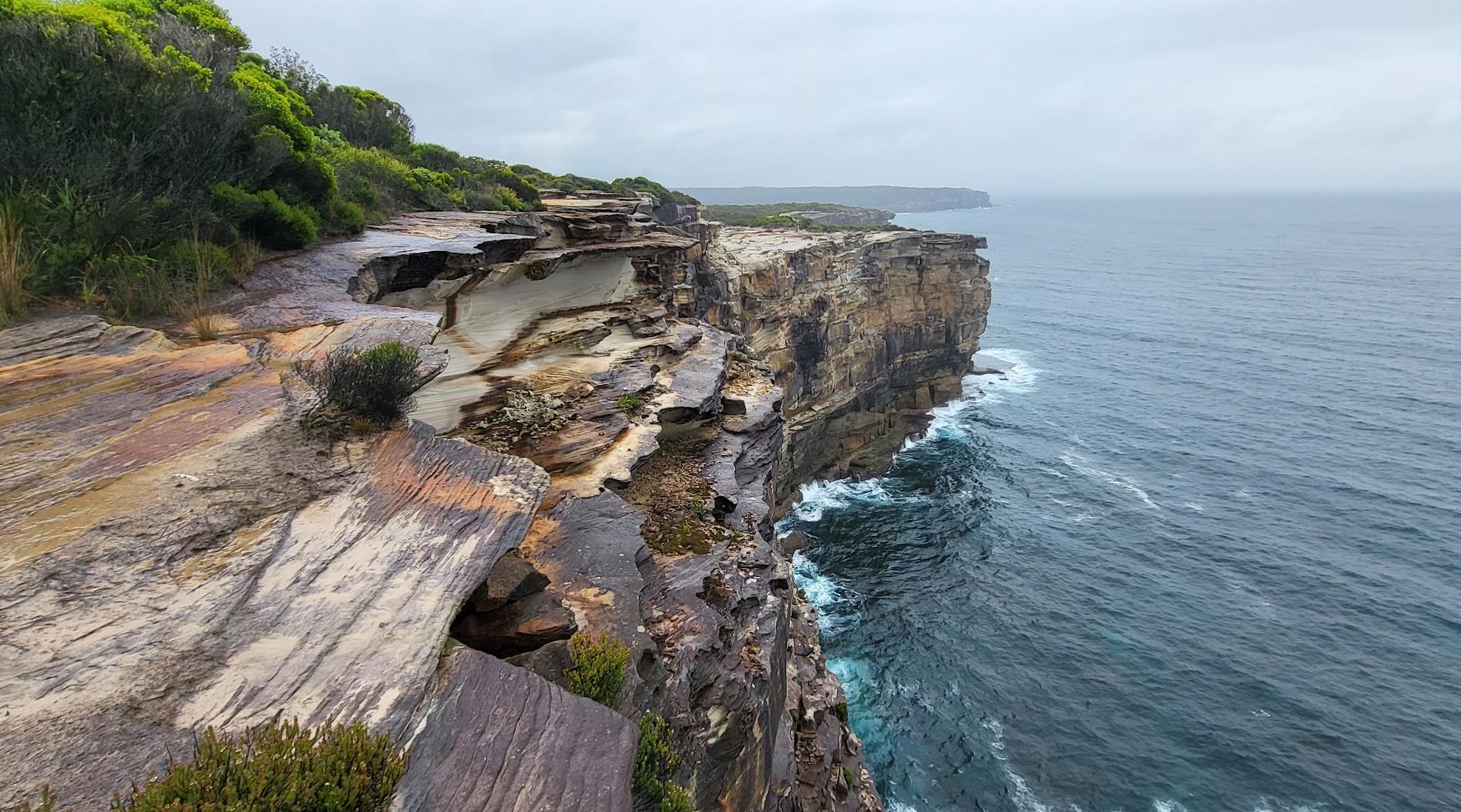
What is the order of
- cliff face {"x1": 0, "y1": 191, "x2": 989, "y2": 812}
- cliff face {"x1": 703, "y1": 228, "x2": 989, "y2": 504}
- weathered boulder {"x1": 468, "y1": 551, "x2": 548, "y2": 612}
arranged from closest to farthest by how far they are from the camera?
cliff face {"x1": 0, "y1": 191, "x2": 989, "y2": 812} < weathered boulder {"x1": 468, "y1": 551, "x2": 548, "y2": 612} < cliff face {"x1": 703, "y1": 228, "x2": 989, "y2": 504}

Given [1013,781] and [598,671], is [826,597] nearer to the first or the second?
[1013,781]

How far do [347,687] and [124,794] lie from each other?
5.20 feet

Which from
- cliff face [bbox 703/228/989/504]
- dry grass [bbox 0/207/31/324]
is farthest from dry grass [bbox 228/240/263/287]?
cliff face [bbox 703/228/989/504]

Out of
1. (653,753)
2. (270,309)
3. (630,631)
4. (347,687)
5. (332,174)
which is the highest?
(332,174)

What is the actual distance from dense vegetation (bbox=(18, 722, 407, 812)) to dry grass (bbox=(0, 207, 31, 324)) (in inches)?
372

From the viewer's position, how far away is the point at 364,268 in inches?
628

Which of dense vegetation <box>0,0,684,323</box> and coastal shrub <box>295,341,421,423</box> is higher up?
dense vegetation <box>0,0,684,323</box>

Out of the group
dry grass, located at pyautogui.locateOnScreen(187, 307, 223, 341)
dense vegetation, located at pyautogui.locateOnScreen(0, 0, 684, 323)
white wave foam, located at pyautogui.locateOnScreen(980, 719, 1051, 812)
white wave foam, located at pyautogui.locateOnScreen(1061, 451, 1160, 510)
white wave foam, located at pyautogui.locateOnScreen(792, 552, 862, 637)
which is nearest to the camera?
dry grass, located at pyautogui.locateOnScreen(187, 307, 223, 341)

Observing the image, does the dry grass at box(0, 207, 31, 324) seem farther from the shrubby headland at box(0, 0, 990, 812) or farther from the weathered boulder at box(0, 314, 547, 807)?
the weathered boulder at box(0, 314, 547, 807)

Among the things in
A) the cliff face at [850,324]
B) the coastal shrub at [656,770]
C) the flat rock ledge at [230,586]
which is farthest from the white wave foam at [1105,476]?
the flat rock ledge at [230,586]

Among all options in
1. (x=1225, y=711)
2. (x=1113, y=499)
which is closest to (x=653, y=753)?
(x=1225, y=711)

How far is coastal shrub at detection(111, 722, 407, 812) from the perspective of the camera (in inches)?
190

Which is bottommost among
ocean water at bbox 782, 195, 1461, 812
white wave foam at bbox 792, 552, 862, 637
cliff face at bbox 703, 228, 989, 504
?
white wave foam at bbox 792, 552, 862, 637

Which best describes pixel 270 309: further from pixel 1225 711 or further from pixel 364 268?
pixel 1225 711
